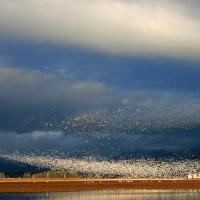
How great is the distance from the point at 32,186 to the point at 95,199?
231ft

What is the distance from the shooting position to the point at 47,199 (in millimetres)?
125375

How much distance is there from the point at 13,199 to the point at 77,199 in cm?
1408

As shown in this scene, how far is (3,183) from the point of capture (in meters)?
198

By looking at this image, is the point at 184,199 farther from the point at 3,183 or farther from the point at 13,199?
the point at 3,183

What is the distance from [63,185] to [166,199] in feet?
254

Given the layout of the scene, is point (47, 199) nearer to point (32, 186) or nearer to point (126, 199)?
point (126, 199)

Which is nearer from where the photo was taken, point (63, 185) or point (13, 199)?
point (13, 199)

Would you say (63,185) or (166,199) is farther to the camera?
(63,185)

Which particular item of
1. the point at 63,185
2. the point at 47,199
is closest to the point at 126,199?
the point at 47,199

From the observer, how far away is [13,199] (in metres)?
127

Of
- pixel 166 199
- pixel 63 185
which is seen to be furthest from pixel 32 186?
pixel 166 199

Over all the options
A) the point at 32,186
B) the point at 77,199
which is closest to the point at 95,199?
Result: the point at 77,199

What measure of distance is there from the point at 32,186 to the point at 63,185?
406 inches

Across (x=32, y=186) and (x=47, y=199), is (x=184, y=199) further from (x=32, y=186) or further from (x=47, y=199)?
(x=32, y=186)
